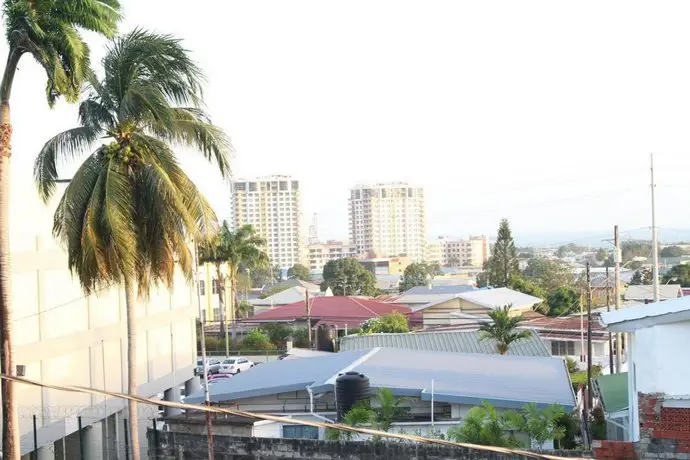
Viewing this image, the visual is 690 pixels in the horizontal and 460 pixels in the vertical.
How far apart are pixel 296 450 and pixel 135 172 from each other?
5.83 m

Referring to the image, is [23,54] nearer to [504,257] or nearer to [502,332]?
[502,332]

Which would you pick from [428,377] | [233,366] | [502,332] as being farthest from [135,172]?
[233,366]

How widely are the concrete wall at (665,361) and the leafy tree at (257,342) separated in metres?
41.5

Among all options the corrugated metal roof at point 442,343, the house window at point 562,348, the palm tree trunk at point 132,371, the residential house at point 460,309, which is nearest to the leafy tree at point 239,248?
the residential house at point 460,309

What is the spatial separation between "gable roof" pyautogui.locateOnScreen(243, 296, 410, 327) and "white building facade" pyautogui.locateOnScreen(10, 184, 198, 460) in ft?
98.1

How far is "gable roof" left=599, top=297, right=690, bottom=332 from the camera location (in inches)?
→ 484

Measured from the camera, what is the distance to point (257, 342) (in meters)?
53.6

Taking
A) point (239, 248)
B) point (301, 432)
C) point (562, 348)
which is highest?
point (239, 248)

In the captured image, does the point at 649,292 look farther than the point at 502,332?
Yes

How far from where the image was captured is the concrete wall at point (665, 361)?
12.4m

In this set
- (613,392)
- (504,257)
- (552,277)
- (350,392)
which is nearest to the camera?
(350,392)

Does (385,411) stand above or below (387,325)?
above

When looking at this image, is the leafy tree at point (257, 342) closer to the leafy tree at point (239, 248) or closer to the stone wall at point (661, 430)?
the leafy tree at point (239, 248)

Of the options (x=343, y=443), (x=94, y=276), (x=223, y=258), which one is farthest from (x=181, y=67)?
(x=223, y=258)
